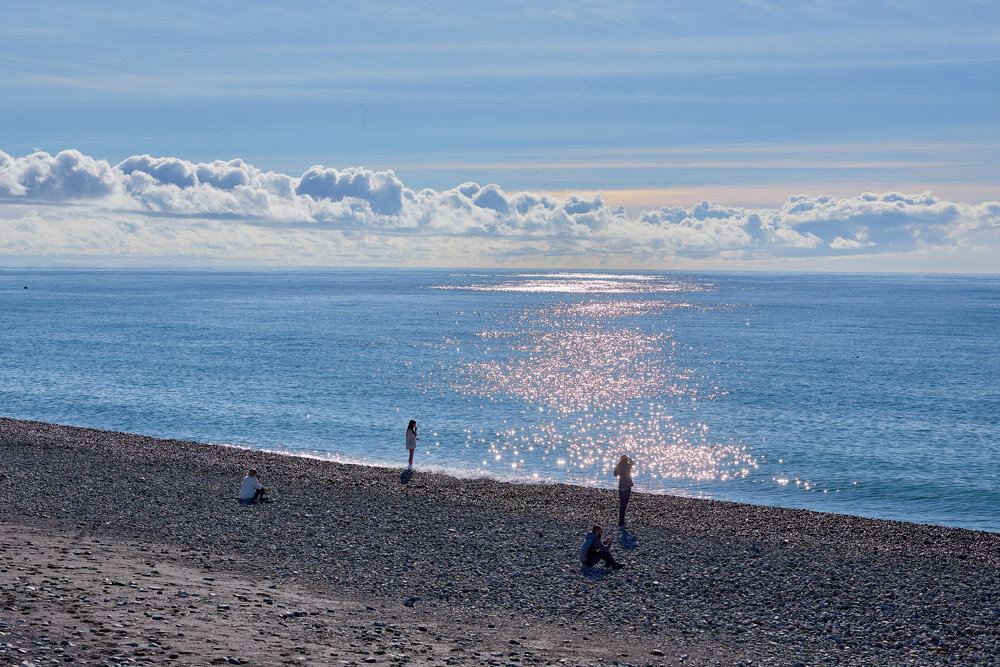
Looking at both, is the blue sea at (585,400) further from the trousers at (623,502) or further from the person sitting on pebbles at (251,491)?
the person sitting on pebbles at (251,491)

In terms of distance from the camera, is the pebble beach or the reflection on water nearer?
the pebble beach

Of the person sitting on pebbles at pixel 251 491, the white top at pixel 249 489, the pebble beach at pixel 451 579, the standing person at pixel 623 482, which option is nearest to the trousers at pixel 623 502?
the standing person at pixel 623 482

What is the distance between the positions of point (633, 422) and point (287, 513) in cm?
3284

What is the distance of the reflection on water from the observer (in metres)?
43.6

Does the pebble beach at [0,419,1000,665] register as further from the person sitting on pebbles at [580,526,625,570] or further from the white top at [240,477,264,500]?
the white top at [240,477,264,500]

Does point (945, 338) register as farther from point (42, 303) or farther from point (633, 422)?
point (42, 303)

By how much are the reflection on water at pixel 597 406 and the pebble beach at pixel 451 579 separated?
1153 cm

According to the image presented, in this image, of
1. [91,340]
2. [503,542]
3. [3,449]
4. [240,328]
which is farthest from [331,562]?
[240,328]

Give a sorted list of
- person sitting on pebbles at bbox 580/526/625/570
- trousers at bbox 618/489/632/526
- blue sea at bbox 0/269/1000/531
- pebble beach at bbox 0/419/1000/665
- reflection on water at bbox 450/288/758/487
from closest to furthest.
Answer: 1. pebble beach at bbox 0/419/1000/665
2. person sitting on pebbles at bbox 580/526/625/570
3. trousers at bbox 618/489/632/526
4. blue sea at bbox 0/269/1000/531
5. reflection on water at bbox 450/288/758/487

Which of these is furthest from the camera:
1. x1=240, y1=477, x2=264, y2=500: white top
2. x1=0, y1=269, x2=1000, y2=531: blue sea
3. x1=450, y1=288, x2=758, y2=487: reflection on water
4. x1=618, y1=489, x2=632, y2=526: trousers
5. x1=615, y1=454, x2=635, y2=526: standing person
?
x1=450, y1=288, x2=758, y2=487: reflection on water

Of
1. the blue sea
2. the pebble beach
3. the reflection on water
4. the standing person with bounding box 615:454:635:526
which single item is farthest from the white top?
the reflection on water

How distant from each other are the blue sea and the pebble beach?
10412 millimetres

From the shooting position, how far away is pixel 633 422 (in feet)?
184

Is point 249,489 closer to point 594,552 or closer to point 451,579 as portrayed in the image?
point 451,579
